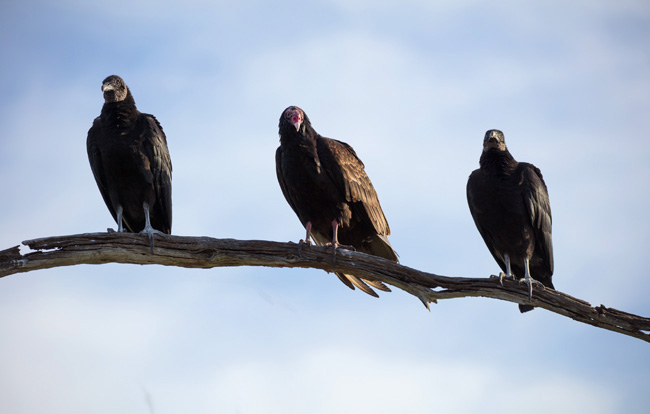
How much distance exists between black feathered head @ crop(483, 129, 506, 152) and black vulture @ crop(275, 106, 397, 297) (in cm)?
101

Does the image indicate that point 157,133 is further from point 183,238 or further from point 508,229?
point 508,229

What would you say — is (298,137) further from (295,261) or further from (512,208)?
(512,208)

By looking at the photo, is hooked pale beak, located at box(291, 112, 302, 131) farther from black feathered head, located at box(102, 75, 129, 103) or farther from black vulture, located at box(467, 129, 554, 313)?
black vulture, located at box(467, 129, 554, 313)

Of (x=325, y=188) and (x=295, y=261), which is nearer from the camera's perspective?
(x=295, y=261)

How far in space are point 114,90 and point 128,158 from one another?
556 millimetres

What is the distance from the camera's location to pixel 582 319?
5609 mm

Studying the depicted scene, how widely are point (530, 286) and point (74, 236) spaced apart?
3.20 meters

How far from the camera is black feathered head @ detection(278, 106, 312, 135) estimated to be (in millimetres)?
6004

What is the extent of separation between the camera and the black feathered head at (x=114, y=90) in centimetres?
605

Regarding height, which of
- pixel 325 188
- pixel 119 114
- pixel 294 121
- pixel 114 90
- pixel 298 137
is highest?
pixel 114 90

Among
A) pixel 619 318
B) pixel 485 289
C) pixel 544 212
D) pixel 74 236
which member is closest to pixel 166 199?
pixel 74 236

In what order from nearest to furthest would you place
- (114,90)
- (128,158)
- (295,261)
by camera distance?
(295,261) → (128,158) → (114,90)

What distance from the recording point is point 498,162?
630cm

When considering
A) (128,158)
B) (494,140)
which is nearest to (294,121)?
(128,158)
